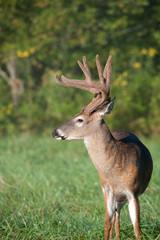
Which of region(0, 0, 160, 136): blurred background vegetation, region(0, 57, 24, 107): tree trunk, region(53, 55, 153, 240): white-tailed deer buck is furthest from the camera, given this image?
region(0, 57, 24, 107): tree trunk

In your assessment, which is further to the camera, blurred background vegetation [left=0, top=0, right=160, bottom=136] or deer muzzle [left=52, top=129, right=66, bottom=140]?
blurred background vegetation [left=0, top=0, right=160, bottom=136]

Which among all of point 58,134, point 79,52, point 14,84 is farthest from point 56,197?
point 14,84

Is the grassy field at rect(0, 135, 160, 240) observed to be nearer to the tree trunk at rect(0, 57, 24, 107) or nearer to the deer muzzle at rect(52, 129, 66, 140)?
the deer muzzle at rect(52, 129, 66, 140)

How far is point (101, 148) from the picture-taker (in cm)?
326

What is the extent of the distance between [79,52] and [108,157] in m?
7.44

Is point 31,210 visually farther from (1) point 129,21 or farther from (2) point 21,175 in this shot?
(1) point 129,21

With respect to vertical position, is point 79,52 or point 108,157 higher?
point 79,52

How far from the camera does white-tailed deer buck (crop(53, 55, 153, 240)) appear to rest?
323 cm

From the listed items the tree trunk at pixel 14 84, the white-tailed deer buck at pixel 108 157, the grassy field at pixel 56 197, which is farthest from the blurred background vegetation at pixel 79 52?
the white-tailed deer buck at pixel 108 157

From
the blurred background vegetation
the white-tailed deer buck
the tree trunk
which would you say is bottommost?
the white-tailed deer buck

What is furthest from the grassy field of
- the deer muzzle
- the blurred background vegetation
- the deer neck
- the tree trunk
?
the tree trunk

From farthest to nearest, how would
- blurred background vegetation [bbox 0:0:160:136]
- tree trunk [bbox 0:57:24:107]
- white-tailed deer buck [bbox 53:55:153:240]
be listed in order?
tree trunk [bbox 0:57:24:107]
blurred background vegetation [bbox 0:0:160:136]
white-tailed deer buck [bbox 53:55:153:240]

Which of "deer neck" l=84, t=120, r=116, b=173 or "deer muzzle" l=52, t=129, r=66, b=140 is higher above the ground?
"deer muzzle" l=52, t=129, r=66, b=140

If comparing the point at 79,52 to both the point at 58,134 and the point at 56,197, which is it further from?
the point at 58,134
